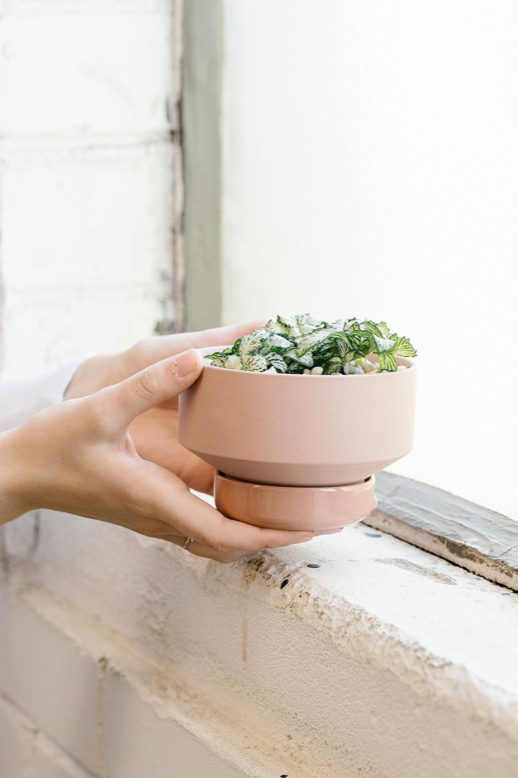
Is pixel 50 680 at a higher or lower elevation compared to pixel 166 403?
lower

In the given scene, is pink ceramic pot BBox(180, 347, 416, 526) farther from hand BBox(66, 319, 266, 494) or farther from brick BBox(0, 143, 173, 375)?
brick BBox(0, 143, 173, 375)

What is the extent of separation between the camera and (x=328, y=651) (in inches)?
24.4

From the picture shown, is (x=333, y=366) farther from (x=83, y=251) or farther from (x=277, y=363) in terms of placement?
(x=83, y=251)

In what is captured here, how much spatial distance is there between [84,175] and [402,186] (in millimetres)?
447

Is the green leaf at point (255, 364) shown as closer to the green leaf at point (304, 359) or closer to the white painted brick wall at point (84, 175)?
the green leaf at point (304, 359)

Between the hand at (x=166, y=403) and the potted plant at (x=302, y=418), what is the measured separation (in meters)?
0.14

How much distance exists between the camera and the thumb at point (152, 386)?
1.90 ft

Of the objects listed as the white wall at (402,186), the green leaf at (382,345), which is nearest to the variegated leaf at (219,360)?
the green leaf at (382,345)

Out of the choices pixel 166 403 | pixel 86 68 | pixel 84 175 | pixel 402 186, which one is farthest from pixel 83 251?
pixel 402 186

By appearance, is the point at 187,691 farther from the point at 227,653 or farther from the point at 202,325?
the point at 202,325

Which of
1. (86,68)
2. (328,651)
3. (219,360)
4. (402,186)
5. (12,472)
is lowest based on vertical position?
(328,651)

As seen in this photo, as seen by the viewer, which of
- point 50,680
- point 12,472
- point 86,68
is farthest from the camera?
point 86,68

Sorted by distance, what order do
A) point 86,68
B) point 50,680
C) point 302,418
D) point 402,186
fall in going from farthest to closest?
point 86,68, point 50,680, point 402,186, point 302,418

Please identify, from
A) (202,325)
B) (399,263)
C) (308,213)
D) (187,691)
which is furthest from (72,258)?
(187,691)
